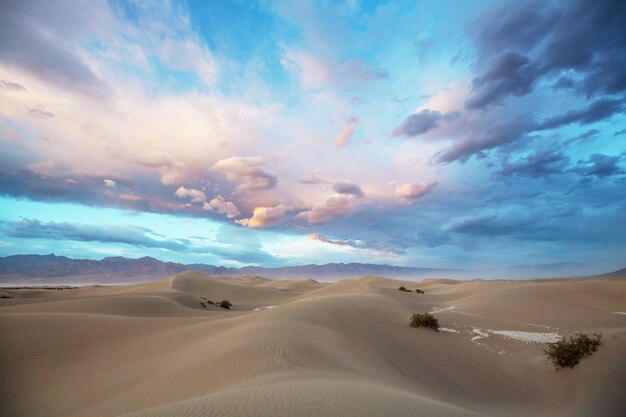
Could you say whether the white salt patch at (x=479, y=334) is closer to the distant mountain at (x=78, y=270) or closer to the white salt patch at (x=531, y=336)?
the white salt patch at (x=531, y=336)

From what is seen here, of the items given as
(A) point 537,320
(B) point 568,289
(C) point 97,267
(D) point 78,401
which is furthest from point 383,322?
(C) point 97,267

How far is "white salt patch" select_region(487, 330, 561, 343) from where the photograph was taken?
15.6 metres

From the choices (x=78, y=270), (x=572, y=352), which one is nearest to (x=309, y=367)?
(x=572, y=352)

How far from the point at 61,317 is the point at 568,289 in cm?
3798

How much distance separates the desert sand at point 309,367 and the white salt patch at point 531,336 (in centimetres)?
8

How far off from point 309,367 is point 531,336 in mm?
12508

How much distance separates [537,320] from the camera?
20031 millimetres

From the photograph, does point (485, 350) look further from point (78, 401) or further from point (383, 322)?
point (78, 401)

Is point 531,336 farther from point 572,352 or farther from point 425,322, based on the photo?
point 425,322

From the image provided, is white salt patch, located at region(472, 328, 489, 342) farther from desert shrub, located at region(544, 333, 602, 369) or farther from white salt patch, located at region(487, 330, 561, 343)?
desert shrub, located at region(544, 333, 602, 369)

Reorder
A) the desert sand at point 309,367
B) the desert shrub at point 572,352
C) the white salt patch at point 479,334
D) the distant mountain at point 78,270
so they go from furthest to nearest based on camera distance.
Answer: the distant mountain at point 78,270 < the white salt patch at point 479,334 < the desert shrub at point 572,352 < the desert sand at point 309,367

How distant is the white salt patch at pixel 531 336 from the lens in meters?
15.6

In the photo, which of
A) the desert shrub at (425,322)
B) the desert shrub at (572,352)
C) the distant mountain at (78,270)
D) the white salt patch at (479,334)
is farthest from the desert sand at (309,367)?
the distant mountain at (78,270)

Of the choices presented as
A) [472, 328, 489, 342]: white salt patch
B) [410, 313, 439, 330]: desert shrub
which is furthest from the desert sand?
[410, 313, 439, 330]: desert shrub
